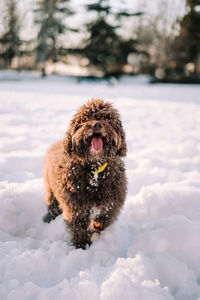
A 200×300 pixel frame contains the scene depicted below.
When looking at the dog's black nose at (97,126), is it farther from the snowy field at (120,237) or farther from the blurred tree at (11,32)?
the blurred tree at (11,32)

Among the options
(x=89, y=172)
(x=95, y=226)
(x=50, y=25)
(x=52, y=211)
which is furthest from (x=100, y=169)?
(x=50, y=25)

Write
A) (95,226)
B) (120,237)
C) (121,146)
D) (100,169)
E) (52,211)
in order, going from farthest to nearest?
1. (52,211)
2. (95,226)
3. (120,237)
4. (121,146)
5. (100,169)

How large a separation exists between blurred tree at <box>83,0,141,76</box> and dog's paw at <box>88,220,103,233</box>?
71.2 ft

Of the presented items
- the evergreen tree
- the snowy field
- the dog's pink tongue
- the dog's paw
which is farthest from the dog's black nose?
the evergreen tree

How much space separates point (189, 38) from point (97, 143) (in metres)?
24.0

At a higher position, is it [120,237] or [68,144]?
[68,144]

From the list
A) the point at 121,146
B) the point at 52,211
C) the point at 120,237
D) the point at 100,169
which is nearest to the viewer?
the point at 100,169

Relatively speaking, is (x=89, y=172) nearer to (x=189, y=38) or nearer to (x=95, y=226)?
(x=95, y=226)

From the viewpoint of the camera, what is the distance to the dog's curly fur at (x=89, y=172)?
253cm

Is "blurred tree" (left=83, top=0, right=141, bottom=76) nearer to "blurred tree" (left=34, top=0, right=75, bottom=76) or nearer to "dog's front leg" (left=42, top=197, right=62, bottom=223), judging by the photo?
"blurred tree" (left=34, top=0, right=75, bottom=76)

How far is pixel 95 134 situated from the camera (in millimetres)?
2471

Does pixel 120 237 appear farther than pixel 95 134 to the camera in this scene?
Yes

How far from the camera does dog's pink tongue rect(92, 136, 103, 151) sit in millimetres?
2445

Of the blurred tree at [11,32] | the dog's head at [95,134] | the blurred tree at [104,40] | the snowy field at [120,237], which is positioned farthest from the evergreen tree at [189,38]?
the dog's head at [95,134]
